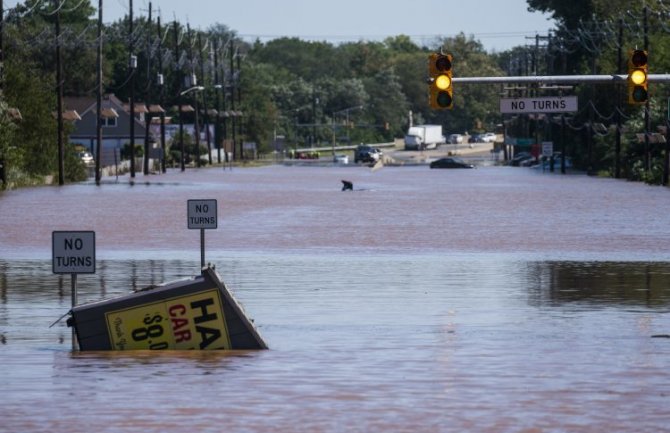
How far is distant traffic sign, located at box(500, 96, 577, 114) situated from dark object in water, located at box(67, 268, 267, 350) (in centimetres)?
1995

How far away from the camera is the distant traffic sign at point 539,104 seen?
38.9 meters

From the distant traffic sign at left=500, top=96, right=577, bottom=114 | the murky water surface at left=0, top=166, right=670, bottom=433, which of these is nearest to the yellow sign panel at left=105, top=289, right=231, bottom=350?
the murky water surface at left=0, top=166, right=670, bottom=433

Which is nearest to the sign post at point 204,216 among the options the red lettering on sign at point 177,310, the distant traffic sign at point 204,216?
the distant traffic sign at point 204,216

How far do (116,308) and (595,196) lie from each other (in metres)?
61.6

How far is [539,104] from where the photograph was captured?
39.1 meters

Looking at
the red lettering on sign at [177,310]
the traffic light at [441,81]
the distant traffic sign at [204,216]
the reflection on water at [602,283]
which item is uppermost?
the traffic light at [441,81]

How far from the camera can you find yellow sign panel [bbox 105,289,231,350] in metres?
19.1

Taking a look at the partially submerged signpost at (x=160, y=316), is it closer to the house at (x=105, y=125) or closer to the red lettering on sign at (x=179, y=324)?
the red lettering on sign at (x=179, y=324)

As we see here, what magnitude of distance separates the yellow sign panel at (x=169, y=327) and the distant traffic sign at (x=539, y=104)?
20.0 m

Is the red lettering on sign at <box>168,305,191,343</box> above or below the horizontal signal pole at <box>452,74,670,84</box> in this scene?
below

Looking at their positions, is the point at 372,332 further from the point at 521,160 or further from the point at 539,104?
the point at 521,160

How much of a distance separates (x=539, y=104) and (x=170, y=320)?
21.1 m

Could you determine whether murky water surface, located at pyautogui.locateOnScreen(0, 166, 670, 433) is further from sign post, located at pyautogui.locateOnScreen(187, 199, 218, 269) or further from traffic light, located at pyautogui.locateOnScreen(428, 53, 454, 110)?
traffic light, located at pyautogui.locateOnScreen(428, 53, 454, 110)

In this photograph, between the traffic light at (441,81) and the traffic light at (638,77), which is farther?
the traffic light at (638,77)
